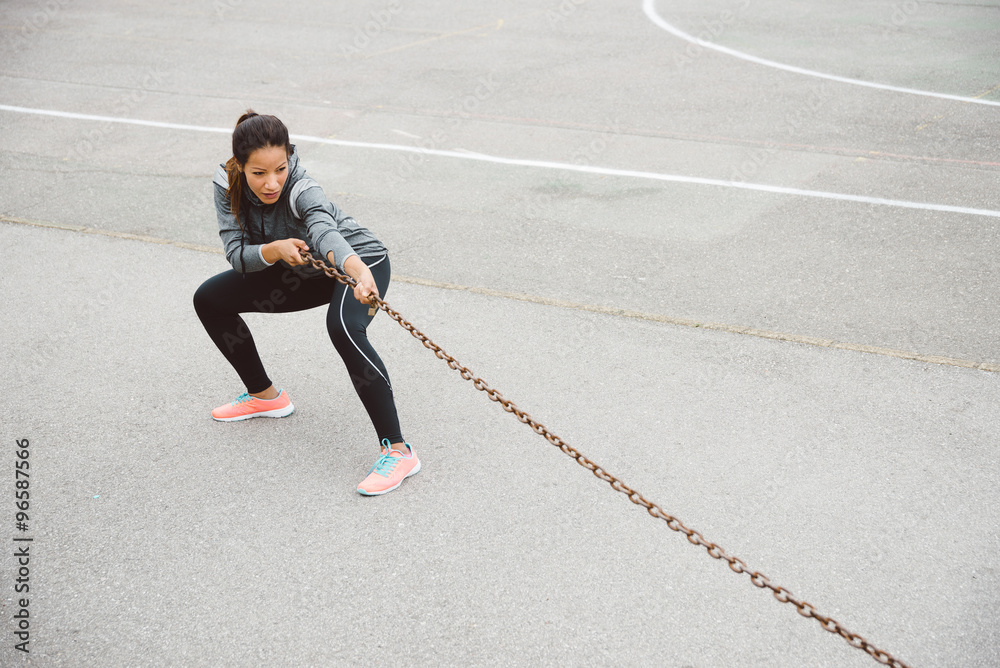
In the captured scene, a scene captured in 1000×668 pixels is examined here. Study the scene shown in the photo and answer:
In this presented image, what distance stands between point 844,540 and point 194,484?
10.0 ft

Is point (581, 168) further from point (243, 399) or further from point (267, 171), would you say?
point (267, 171)

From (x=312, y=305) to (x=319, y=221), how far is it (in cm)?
60

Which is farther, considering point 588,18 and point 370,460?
point 588,18

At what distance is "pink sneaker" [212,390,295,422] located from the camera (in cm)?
466

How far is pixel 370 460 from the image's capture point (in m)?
4.38

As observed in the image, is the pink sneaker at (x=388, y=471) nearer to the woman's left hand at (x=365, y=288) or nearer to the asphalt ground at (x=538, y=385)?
the asphalt ground at (x=538, y=385)

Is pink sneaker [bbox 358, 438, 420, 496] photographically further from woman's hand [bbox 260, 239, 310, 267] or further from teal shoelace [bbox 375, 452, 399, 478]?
woman's hand [bbox 260, 239, 310, 267]

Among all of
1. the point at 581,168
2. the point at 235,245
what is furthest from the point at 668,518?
the point at 581,168

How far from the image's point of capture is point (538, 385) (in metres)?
4.94

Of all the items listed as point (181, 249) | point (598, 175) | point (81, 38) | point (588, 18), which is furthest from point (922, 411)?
point (81, 38)

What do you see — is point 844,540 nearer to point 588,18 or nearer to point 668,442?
point 668,442

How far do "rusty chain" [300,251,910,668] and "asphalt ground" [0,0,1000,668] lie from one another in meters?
0.49

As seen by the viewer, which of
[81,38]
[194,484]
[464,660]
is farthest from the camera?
[81,38]

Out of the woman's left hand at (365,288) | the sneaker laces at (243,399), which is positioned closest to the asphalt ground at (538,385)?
the sneaker laces at (243,399)
